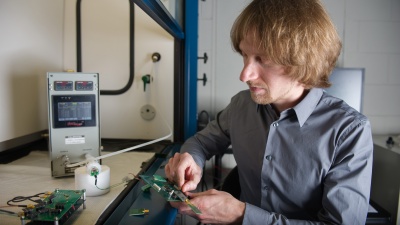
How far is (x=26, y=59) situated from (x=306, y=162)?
1.23 meters

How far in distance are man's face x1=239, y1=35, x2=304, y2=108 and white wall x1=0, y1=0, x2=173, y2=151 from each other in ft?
2.43

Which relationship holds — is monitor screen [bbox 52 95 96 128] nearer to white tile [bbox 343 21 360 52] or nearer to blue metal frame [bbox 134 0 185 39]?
blue metal frame [bbox 134 0 185 39]

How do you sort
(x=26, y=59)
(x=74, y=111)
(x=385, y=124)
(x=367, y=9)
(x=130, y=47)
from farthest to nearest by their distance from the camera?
1. (x=385, y=124)
2. (x=367, y=9)
3. (x=130, y=47)
4. (x=26, y=59)
5. (x=74, y=111)

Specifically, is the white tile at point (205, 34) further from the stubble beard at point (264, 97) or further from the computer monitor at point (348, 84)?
the stubble beard at point (264, 97)

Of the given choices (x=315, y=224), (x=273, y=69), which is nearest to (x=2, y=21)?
(x=273, y=69)

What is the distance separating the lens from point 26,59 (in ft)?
3.82

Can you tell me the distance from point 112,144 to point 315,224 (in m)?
1.07

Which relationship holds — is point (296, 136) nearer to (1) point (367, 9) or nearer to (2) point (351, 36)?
(2) point (351, 36)

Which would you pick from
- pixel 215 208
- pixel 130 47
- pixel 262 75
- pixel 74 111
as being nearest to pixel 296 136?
pixel 262 75

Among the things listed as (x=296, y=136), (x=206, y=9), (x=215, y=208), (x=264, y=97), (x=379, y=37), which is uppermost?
(x=206, y=9)

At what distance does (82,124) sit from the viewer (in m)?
0.96

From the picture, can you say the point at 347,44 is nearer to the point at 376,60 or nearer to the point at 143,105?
the point at 376,60

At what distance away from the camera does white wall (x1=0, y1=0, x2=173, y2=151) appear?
4.14 feet

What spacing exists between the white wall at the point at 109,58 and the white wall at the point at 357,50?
0.66 m
